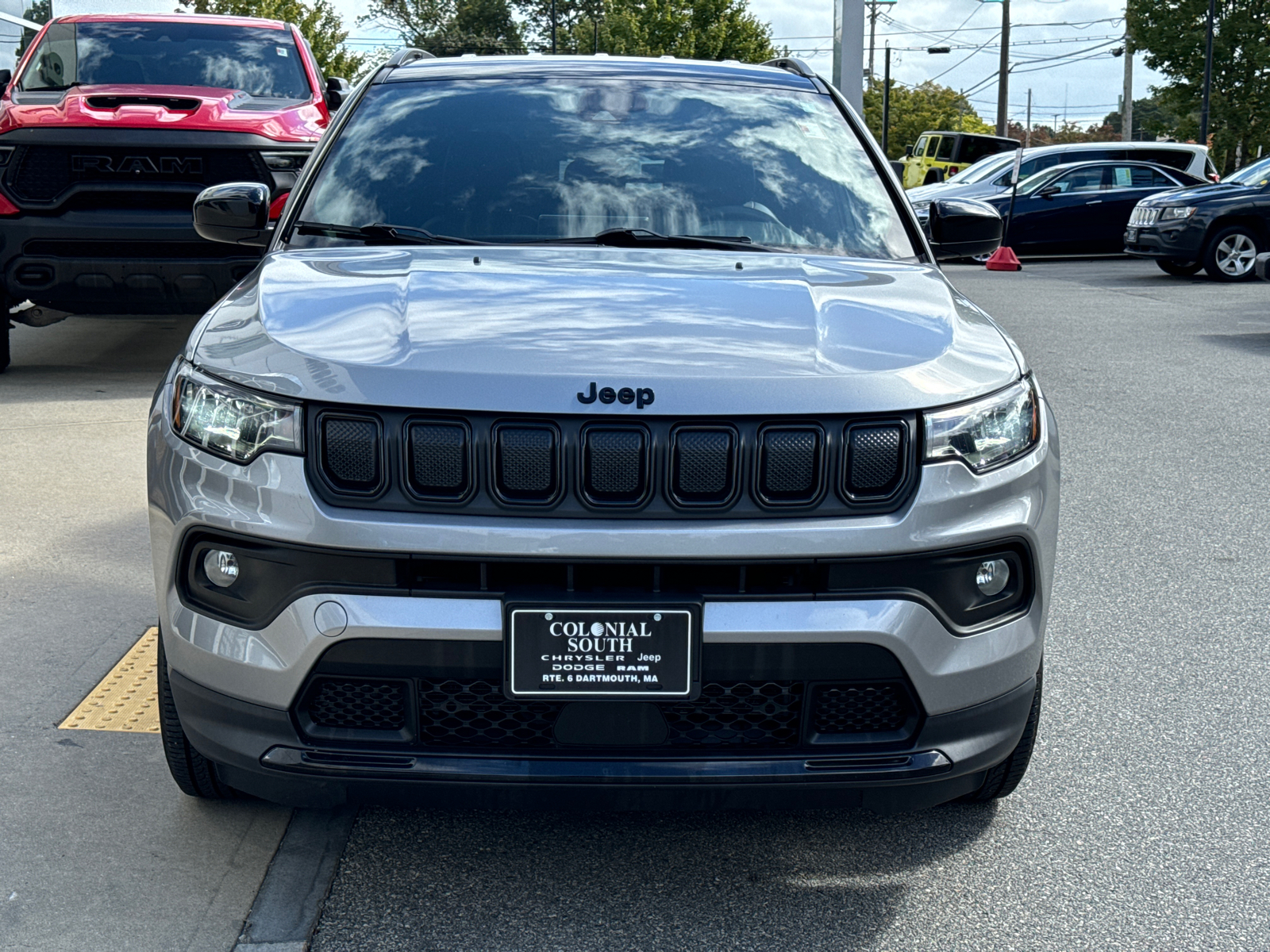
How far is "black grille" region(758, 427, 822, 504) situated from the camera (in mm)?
2535

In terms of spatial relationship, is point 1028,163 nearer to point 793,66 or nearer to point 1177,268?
point 1177,268

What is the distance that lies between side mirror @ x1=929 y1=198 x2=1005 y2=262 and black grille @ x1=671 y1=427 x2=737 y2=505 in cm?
199

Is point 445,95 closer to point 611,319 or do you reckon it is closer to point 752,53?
point 611,319

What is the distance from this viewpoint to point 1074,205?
69.4ft

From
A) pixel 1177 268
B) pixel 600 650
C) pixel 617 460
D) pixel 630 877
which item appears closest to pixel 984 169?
pixel 1177 268

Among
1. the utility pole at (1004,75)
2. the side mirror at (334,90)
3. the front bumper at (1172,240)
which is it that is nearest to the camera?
the side mirror at (334,90)

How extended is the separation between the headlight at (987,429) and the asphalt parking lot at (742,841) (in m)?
0.94

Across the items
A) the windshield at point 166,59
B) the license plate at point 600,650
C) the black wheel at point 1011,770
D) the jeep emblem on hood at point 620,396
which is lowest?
the black wheel at point 1011,770

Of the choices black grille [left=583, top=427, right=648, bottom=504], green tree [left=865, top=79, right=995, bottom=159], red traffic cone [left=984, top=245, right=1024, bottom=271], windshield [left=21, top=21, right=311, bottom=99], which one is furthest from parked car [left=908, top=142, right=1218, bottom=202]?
green tree [left=865, top=79, right=995, bottom=159]

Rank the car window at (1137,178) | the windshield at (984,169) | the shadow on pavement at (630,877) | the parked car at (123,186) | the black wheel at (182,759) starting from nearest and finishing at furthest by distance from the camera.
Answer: the shadow on pavement at (630,877) → the black wheel at (182,759) → the parked car at (123,186) → the car window at (1137,178) → the windshield at (984,169)

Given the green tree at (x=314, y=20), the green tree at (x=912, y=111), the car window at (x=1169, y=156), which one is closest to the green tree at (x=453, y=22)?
the green tree at (x=912, y=111)

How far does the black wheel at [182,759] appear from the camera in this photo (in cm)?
302

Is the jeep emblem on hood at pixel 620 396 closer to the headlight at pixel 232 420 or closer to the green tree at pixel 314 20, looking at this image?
the headlight at pixel 232 420

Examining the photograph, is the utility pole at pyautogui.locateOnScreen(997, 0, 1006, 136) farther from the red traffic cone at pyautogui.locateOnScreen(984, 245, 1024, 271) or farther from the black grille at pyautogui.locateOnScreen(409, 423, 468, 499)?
the black grille at pyautogui.locateOnScreen(409, 423, 468, 499)
